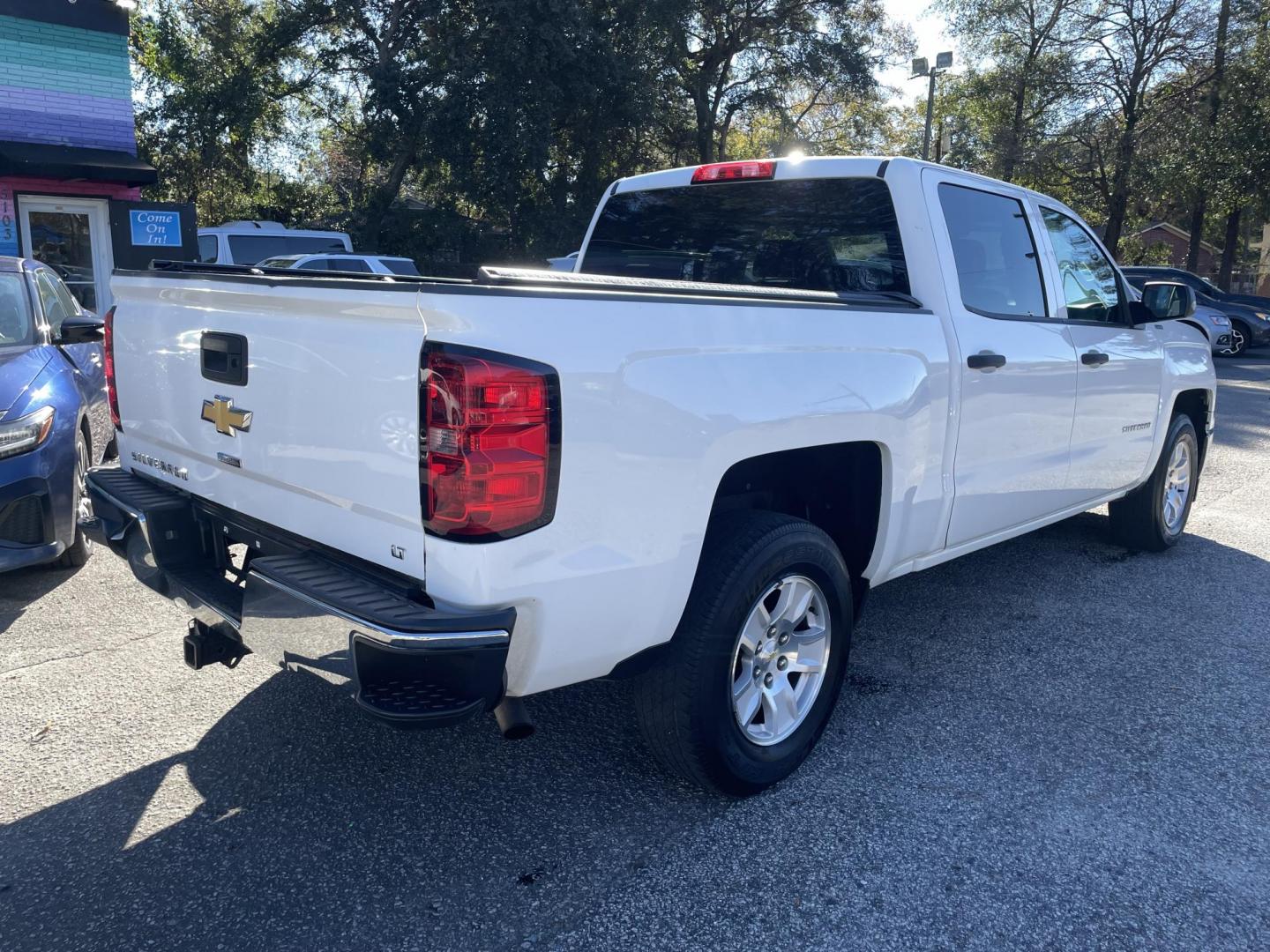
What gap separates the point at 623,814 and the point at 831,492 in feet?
4.37

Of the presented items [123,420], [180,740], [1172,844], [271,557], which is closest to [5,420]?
[123,420]

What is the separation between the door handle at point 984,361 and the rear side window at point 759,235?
371 mm

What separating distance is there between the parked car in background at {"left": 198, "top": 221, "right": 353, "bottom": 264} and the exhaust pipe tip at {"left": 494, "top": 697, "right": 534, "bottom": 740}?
14088 mm

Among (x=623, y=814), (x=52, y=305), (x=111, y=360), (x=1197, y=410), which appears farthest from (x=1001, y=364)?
(x=52, y=305)

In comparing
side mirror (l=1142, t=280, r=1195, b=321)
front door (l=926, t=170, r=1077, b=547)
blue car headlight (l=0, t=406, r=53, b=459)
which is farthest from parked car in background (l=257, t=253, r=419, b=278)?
front door (l=926, t=170, r=1077, b=547)

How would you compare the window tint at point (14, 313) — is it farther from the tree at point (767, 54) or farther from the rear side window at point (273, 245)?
the tree at point (767, 54)

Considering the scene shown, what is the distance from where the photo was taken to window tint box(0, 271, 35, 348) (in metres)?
5.27

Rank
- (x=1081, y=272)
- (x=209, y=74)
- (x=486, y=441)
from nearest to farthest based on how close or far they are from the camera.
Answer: (x=486, y=441) < (x=1081, y=272) < (x=209, y=74)

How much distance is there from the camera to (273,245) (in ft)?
52.3

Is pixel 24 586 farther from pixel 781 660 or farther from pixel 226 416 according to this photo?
pixel 781 660

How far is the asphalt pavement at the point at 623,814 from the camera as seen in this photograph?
253 centimetres

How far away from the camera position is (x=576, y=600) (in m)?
2.47

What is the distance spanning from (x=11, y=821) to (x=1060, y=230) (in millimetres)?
4790

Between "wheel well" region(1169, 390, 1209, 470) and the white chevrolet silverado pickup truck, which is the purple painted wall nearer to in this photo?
the white chevrolet silverado pickup truck
